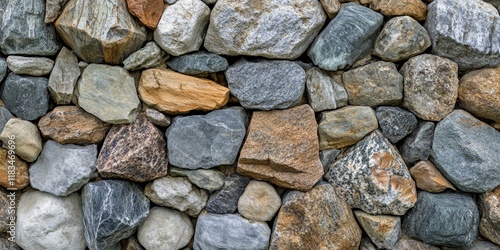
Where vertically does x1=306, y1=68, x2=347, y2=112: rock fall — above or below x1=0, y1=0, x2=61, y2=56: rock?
below

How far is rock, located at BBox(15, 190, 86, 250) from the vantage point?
69.9 inches

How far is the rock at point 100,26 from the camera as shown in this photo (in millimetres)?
1624

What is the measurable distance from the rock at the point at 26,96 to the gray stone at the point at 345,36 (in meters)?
1.21

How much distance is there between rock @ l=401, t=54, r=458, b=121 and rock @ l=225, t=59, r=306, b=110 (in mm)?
458

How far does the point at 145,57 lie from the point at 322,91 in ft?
2.55

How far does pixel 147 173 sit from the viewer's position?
1.75m

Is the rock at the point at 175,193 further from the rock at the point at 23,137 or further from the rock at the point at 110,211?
the rock at the point at 23,137

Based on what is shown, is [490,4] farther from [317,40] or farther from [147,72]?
[147,72]

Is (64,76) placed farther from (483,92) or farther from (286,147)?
(483,92)

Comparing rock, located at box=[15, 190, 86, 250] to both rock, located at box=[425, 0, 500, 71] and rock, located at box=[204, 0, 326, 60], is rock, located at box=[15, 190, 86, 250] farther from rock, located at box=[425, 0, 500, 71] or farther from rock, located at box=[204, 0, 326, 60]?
rock, located at box=[425, 0, 500, 71]

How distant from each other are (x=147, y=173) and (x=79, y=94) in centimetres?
46

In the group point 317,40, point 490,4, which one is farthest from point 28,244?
point 490,4

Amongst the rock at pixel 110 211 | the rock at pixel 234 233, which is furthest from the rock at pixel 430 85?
the rock at pixel 110 211

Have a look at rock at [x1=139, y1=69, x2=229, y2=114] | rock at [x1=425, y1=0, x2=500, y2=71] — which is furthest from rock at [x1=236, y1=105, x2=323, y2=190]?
rock at [x1=425, y1=0, x2=500, y2=71]
